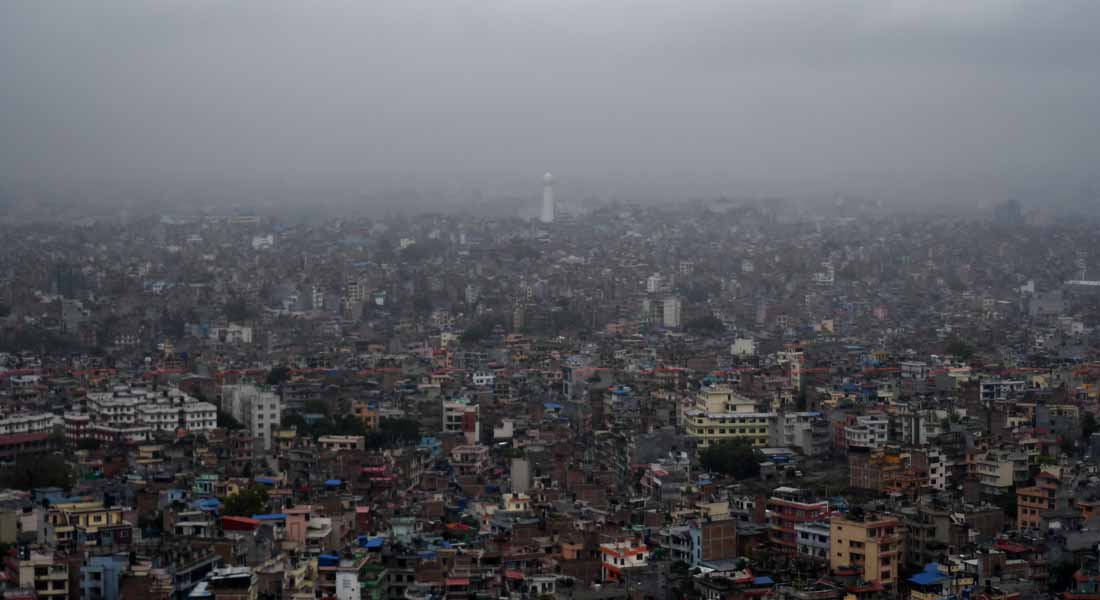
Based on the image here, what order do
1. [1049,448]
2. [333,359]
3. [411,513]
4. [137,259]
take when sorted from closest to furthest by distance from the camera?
[411,513], [1049,448], [333,359], [137,259]

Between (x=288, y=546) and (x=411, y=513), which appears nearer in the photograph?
(x=288, y=546)

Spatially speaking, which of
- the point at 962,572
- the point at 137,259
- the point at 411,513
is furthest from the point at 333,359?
the point at 137,259

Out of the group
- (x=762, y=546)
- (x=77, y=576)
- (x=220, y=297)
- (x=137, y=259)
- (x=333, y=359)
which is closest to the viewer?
(x=77, y=576)

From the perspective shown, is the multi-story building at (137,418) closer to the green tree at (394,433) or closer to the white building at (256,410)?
the white building at (256,410)

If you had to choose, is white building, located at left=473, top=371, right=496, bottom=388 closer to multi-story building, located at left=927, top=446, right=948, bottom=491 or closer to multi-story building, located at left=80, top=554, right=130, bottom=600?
multi-story building, located at left=927, top=446, right=948, bottom=491

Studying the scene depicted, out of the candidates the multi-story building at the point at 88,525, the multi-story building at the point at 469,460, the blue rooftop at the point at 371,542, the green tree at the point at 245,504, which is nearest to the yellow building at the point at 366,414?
the multi-story building at the point at 469,460

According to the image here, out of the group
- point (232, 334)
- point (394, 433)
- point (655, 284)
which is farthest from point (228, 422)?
point (655, 284)

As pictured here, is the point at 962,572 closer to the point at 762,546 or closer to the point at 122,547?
the point at 762,546

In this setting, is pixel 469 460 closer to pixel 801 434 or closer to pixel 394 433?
pixel 394 433
